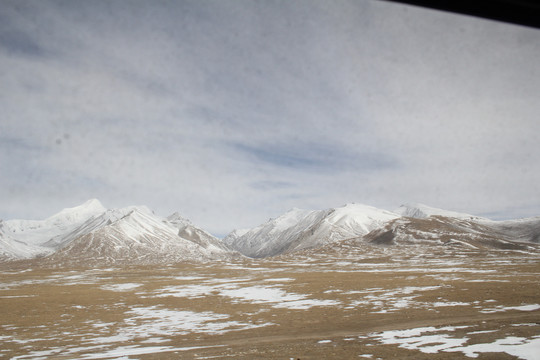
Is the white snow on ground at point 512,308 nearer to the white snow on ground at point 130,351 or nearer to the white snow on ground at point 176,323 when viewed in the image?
the white snow on ground at point 176,323

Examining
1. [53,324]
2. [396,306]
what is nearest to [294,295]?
[396,306]

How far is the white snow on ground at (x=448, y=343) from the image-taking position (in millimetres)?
14828

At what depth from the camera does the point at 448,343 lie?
16.9 m

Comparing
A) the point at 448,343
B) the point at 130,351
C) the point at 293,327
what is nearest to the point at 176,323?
the point at 130,351

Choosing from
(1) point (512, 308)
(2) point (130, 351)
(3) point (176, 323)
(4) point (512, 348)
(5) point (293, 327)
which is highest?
(4) point (512, 348)

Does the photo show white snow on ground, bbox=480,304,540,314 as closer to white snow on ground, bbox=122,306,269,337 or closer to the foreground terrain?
the foreground terrain

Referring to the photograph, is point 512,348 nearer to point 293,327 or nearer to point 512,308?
point 293,327

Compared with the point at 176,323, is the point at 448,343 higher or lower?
higher

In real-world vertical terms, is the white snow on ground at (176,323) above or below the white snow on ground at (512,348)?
below

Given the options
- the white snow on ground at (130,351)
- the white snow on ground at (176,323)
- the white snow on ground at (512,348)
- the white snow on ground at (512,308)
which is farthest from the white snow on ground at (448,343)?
the white snow on ground at (130,351)

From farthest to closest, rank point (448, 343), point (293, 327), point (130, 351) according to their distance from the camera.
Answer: point (293, 327), point (130, 351), point (448, 343)

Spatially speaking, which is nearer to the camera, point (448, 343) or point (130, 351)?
point (448, 343)

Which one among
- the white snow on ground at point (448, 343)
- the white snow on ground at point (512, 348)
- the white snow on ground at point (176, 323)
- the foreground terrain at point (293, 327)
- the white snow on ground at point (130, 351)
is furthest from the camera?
the white snow on ground at point (176, 323)

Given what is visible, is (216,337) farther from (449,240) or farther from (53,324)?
(449,240)
